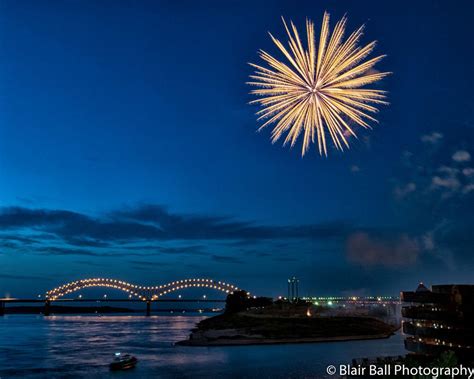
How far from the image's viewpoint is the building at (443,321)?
43562mm

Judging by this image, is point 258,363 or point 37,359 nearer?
point 258,363

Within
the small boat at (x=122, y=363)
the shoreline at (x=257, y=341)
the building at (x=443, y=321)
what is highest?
the building at (x=443, y=321)

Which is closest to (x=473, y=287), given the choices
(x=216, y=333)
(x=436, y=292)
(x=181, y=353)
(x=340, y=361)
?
(x=436, y=292)

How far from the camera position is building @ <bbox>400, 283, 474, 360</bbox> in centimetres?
4356

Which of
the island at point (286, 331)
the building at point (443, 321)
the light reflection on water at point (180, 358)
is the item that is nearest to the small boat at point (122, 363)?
the light reflection on water at point (180, 358)

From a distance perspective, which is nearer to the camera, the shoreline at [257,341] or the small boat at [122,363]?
the small boat at [122,363]

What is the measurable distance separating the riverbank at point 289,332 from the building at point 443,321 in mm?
51846

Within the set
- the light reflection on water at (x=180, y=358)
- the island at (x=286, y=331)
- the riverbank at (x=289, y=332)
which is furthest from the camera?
the island at (x=286, y=331)

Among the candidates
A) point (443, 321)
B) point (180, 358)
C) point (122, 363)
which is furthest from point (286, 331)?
point (443, 321)

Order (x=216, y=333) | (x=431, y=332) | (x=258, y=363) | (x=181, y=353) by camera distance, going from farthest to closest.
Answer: (x=216, y=333) → (x=181, y=353) → (x=258, y=363) → (x=431, y=332)

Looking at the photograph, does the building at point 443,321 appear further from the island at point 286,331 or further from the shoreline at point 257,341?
the island at point 286,331

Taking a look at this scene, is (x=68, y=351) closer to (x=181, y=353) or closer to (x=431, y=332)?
(x=181, y=353)

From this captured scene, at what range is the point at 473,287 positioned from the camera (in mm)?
44719

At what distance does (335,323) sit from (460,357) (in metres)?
79.3
